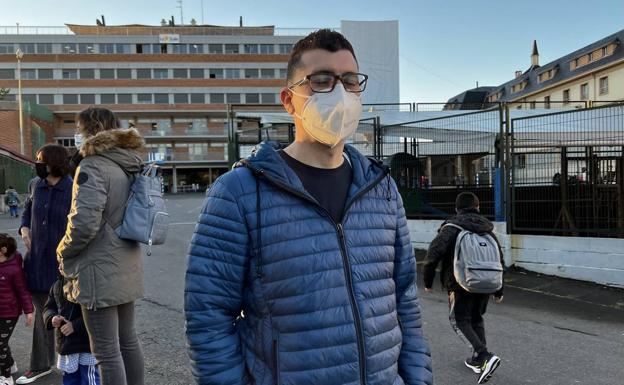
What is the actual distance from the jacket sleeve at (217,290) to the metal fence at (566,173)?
782 centimetres

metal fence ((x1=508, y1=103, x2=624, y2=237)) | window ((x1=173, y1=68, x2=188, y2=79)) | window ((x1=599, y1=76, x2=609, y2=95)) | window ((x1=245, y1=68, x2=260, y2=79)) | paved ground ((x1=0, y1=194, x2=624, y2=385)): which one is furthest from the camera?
window ((x1=245, y1=68, x2=260, y2=79))

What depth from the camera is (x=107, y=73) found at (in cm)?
6038

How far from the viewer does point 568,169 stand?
8.51 metres

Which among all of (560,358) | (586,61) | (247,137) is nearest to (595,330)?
(560,358)

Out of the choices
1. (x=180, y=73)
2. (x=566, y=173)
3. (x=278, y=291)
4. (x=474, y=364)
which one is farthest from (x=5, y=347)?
(x=180, y=73)

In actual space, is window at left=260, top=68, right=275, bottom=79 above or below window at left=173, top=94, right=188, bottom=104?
above

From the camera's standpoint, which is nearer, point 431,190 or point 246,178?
point 246,178

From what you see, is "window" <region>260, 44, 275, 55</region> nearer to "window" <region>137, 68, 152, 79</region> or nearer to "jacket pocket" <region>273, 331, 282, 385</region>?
"window" <region>137, 68, 152, 79</region>

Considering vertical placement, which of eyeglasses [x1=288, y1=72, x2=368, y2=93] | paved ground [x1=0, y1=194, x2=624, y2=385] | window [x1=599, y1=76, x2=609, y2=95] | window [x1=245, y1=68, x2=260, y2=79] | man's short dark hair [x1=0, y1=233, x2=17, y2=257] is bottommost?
paved ground [x1=0, y1=194, x2=624, y2=385]

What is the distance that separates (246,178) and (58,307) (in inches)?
86.3

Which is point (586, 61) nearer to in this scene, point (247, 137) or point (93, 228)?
point (247, 137)

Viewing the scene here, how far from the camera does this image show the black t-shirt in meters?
1.70

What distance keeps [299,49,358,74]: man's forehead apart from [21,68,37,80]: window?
69.0m

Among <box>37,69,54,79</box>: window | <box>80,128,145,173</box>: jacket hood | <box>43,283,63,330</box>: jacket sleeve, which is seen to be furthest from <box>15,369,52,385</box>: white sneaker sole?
<box>37,69,54,79</box>: window
